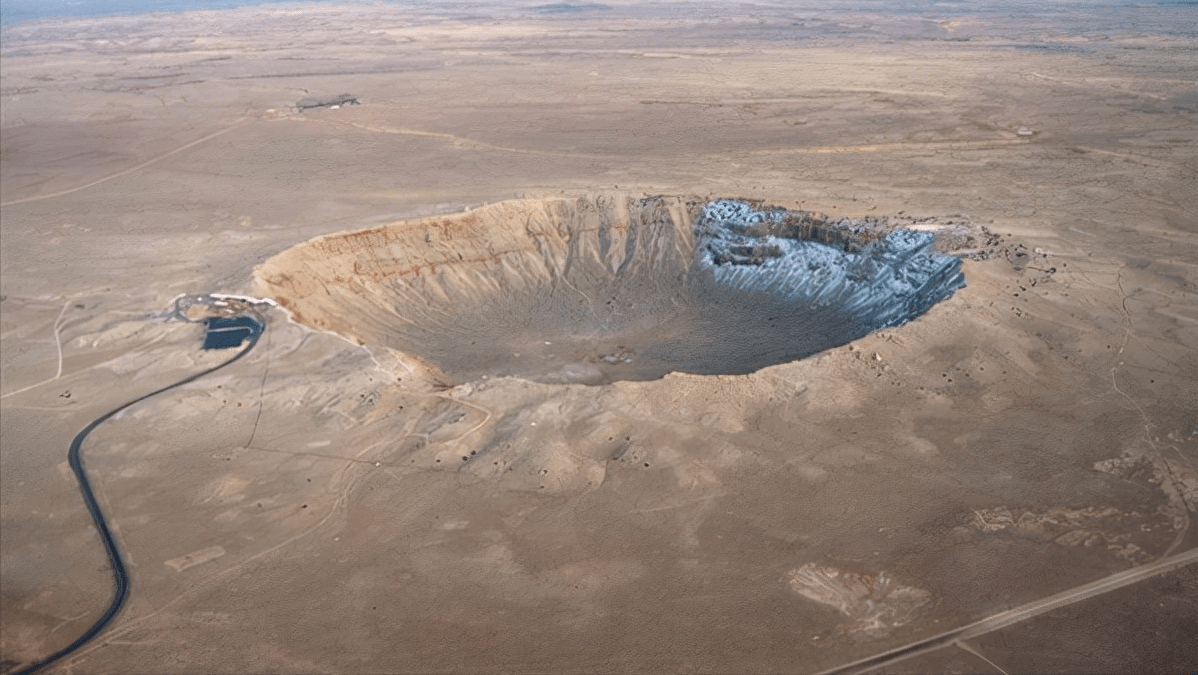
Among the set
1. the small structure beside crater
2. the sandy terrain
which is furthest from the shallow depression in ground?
the small structure beside crater

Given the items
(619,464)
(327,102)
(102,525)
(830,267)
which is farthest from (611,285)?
(327,102)

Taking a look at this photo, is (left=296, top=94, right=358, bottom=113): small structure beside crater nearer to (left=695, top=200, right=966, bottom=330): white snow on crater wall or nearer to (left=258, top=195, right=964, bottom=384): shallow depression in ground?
(left=258, top=195, right=964, bottom=384): shallow depression in ground

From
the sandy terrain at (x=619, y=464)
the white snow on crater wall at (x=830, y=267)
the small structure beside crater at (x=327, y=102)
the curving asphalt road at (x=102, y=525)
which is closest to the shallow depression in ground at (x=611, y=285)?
the white snow on crater wall at (x=830, y=267)

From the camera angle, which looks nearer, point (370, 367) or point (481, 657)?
point (481, 657)

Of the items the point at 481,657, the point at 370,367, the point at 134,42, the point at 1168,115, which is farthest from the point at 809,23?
the point at 481,657

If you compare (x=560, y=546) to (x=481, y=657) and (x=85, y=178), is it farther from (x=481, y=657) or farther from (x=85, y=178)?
(x=85, y=178)

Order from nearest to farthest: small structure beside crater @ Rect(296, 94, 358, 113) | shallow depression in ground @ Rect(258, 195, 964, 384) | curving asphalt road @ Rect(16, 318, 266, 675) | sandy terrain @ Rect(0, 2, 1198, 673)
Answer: sandy terrain @ Rect(0, 2, 1198, 673) < curving asphalt road @ Rect(16, 318, 266, 675) < shallow depression in ground @ Rect(258, 195, 964, 384) < small structure beside crater @ Rect(296, 94, 358, 113)
